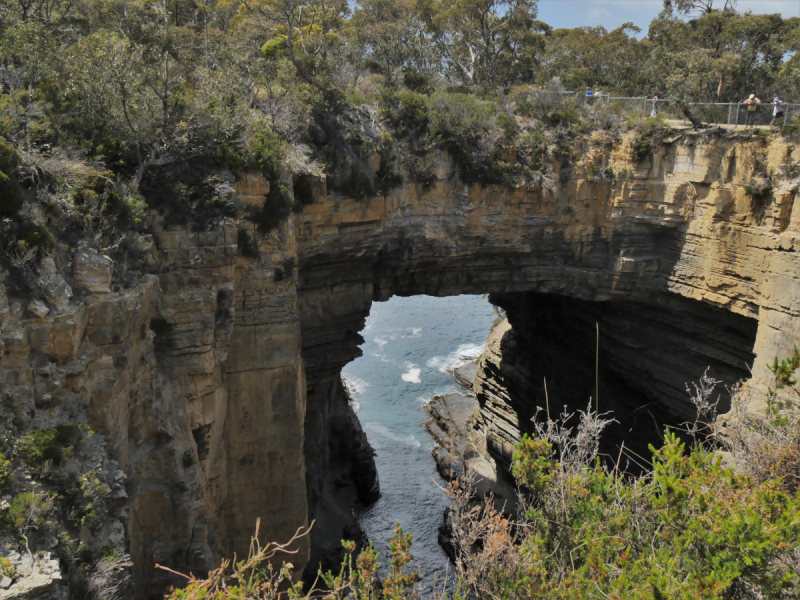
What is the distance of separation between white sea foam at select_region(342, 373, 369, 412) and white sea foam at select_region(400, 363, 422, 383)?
Answer: 2413 mm

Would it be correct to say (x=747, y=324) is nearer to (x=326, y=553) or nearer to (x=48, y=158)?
(x=326, y=553)

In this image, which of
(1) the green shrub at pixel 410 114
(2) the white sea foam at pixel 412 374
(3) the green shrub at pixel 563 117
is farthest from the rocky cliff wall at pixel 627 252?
(2) the white sea foam at pixel 412 374

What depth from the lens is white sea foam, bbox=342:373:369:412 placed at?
31.8 m

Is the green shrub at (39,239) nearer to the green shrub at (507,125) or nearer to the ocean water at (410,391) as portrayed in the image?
the green shrub at (507,125)

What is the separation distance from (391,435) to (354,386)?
5.10 m

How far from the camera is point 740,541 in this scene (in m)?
5.66

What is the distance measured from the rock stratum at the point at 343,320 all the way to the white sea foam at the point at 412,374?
8926 millimetres

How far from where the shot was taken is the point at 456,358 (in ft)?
123

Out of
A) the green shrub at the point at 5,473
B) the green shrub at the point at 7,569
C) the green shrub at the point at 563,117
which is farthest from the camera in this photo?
the green shrub at the point at 563,117

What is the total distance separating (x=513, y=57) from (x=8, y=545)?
29279 mm

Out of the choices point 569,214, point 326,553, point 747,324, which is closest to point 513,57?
point 569,214

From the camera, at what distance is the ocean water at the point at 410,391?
2323 centimetres

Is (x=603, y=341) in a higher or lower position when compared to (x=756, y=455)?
lower

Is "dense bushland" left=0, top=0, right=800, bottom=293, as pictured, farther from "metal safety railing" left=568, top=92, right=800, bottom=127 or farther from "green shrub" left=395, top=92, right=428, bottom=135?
"metal safety railing" left=568, top=92, right=800, bottom=127
